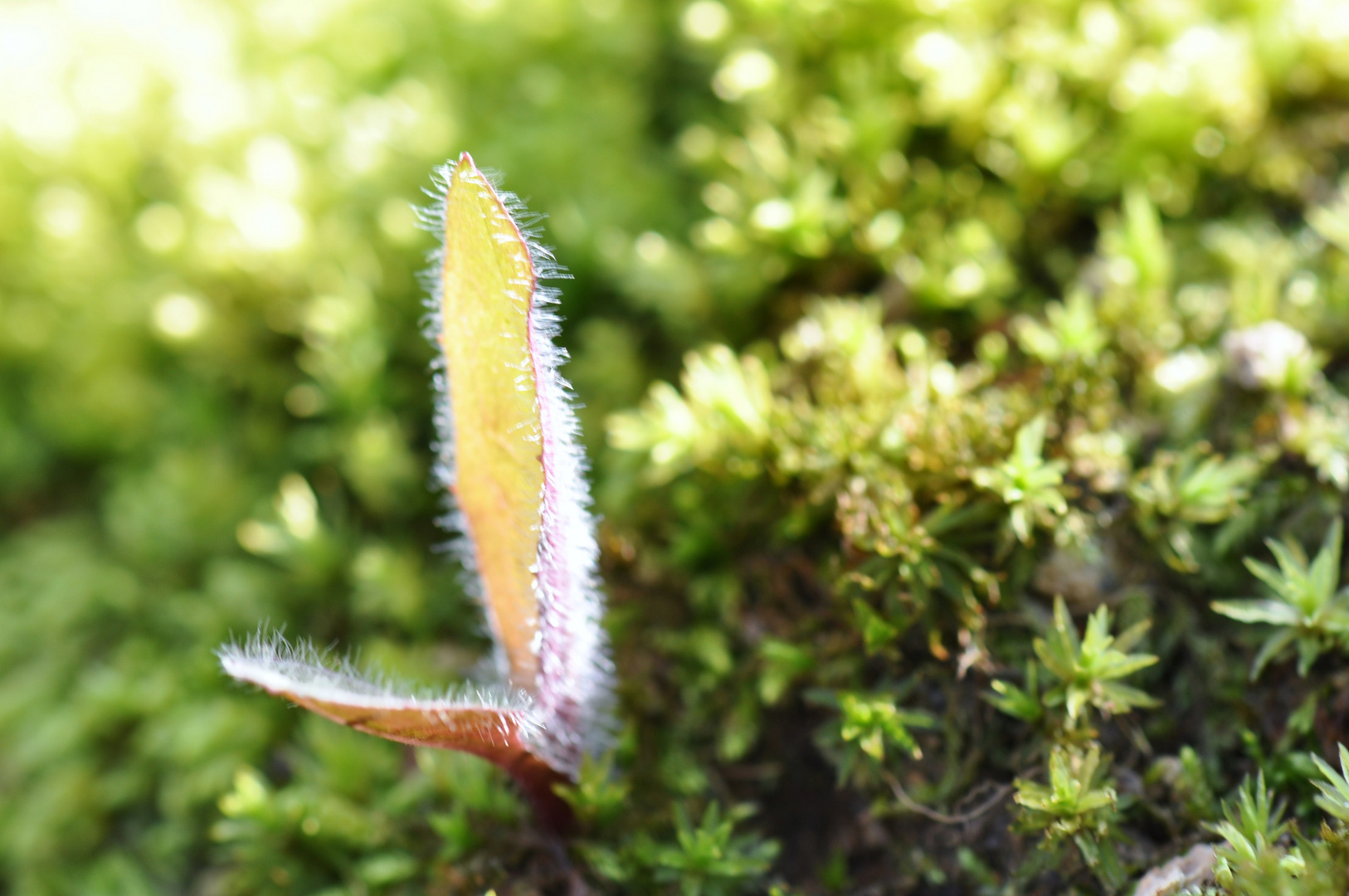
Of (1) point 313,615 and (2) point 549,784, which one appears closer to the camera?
(2) point 549,784

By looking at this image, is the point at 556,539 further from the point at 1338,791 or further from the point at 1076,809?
the point at 1338,791

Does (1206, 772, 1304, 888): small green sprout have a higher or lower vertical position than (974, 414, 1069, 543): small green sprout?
lower

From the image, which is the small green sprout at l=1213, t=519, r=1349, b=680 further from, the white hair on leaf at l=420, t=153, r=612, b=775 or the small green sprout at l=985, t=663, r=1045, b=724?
the white hair on leaf at l=420, t=153, r=612, b=775

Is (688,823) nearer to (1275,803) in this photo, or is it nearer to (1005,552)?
(1005,552)

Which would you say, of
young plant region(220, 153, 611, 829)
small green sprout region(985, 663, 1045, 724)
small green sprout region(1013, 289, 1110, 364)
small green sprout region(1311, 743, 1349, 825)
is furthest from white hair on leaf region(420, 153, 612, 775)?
small green sprout region(1311, 743, 1349, 825)

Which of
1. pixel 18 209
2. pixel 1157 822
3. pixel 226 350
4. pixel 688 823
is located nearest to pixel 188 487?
pixel 226 350

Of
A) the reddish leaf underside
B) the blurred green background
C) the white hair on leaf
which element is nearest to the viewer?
the reddish leaf underside
